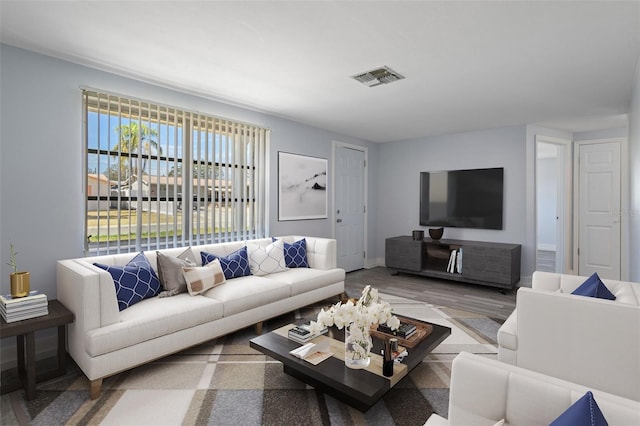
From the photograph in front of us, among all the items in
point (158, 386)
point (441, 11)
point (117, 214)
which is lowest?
point (158, 386)

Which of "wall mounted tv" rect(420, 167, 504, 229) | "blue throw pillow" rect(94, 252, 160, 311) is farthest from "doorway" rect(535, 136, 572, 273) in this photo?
"blue throw pillow" rect(94, 252, 160, 311)

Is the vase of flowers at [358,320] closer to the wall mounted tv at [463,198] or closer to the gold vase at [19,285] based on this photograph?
the gold vase at [19,285]

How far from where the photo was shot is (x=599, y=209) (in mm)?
5156

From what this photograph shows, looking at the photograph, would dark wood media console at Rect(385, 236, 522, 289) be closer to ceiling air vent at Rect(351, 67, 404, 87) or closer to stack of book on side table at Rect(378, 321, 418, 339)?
stack of book on side table at Rect(378, 321, 418, 339)

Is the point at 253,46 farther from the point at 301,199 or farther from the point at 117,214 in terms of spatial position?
the point at 301,199

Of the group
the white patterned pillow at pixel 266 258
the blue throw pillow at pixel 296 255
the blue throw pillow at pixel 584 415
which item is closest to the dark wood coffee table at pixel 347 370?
the blue throw pillow at pixel 584 415

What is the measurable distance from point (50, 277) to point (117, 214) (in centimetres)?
72

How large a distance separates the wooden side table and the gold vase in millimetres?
180

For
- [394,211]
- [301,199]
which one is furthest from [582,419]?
[394,211]

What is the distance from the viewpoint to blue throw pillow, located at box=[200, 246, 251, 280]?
11.1 ft

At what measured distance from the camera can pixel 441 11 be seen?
2.06 m

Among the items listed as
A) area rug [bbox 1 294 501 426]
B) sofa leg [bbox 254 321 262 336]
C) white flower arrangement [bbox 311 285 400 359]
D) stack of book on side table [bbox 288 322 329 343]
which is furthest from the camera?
sofa leg [bbox 254 321 262 336]

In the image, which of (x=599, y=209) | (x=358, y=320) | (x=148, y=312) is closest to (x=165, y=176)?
(x=148, y=312)

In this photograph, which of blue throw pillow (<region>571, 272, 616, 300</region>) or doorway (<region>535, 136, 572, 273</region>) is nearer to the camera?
blue throw pillow (<region>571, 272, 616, 300</region>)
